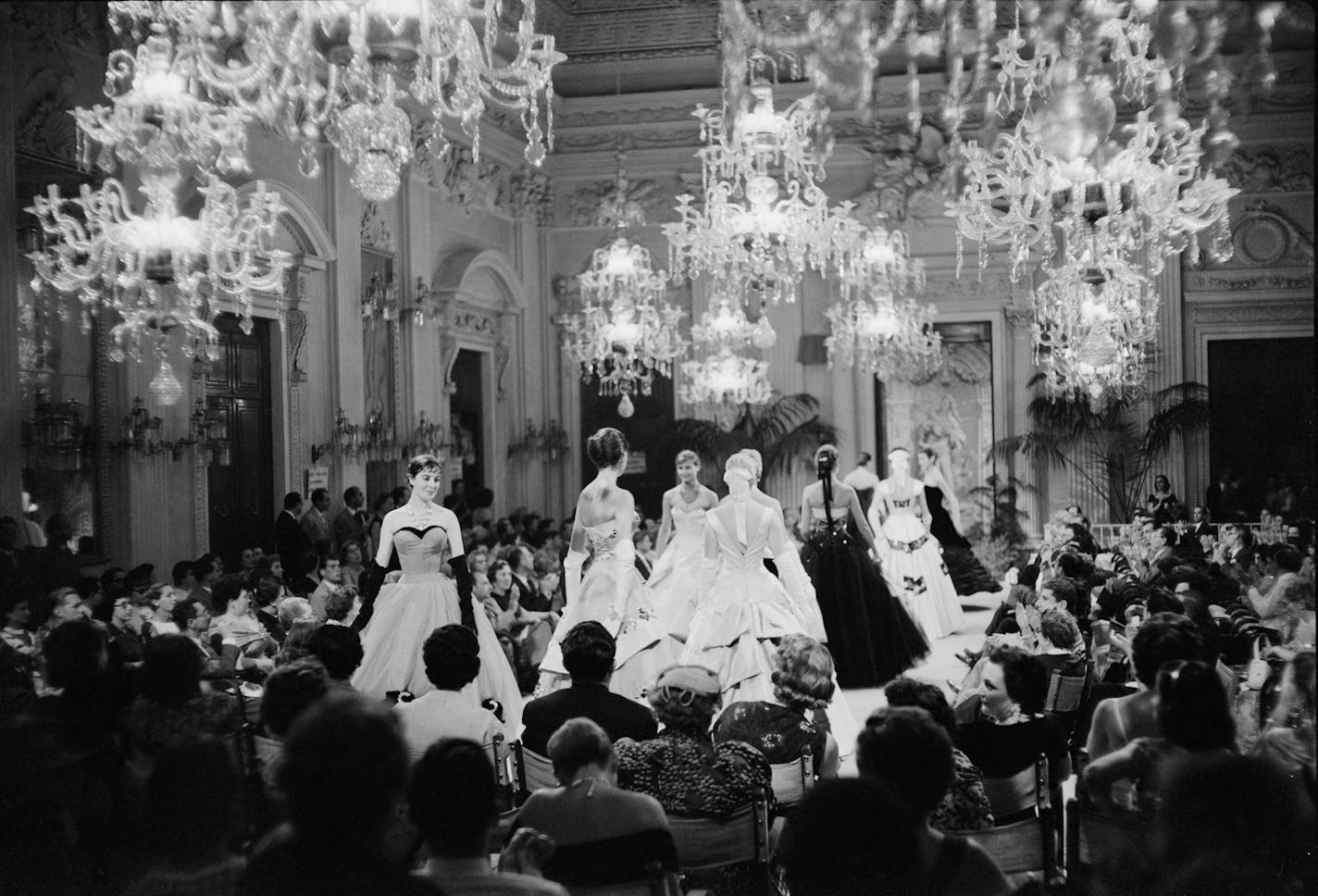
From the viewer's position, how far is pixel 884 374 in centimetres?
1612

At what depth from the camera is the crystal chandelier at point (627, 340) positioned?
14727 millimetres

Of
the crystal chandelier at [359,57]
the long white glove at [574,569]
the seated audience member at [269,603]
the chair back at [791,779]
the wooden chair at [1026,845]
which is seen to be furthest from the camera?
the long white glove at [574,569]

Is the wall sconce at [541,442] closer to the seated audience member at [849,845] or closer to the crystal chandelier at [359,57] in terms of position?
the crystal chandelier at [359,57]

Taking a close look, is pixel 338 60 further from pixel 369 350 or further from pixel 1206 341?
pixel 1206 341

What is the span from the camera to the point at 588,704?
396cm

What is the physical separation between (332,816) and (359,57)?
3.39 m

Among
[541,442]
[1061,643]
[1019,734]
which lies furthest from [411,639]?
[541,442]

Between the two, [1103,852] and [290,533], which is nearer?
[1103,852]

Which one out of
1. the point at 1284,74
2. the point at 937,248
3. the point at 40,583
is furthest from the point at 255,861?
the point at 1284,74

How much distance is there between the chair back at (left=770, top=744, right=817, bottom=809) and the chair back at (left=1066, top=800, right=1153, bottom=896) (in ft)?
2.70

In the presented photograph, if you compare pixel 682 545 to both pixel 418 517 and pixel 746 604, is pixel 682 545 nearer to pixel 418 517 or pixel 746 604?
Result: pixel 746 604

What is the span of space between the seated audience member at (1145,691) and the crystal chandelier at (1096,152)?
1.51m

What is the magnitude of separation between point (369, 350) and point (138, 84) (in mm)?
6799

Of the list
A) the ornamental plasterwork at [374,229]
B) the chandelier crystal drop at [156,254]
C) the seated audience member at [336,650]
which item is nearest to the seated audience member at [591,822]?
the seated audience member at [336,650]
